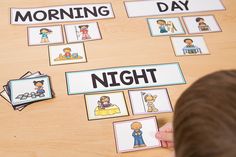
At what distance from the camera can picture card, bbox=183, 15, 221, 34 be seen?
1083 mm

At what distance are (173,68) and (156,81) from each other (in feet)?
0.22

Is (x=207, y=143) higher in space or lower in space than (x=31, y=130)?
lower

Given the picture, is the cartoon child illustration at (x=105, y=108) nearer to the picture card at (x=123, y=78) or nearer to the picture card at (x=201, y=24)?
the picture card at (x=123, y=78)

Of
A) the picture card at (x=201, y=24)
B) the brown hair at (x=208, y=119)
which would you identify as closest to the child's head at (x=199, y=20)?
the picture card at (x=201, y=24)

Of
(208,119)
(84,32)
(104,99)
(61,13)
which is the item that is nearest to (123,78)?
(104,99)

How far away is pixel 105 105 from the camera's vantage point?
2.88ft

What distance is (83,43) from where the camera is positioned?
101 centimetres

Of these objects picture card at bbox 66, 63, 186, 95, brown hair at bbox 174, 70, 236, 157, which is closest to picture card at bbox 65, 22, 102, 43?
picture card at bbox 66, 63, 186, 95

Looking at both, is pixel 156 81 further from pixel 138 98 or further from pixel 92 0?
pixel 92 0

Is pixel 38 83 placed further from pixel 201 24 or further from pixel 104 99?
pixel 201 24

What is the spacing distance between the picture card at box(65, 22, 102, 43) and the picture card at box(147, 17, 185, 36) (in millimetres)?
157

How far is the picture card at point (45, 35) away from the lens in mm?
1009

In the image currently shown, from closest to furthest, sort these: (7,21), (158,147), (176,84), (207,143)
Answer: (207,143)
(158,147)
(176,84)
(7,21)

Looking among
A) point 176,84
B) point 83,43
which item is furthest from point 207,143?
point 83,43
